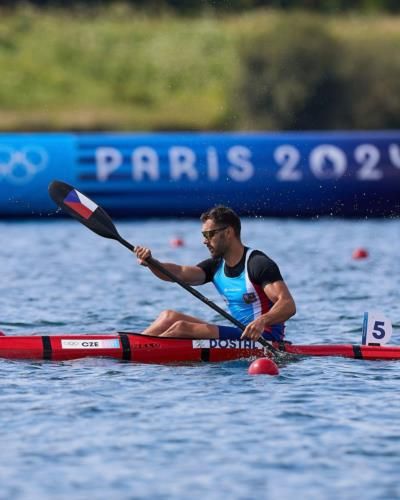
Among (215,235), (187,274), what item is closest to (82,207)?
(187,274)

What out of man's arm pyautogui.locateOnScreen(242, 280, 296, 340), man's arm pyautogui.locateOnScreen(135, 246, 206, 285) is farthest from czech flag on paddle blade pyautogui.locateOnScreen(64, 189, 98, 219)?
man's arm pyautogui.locateOnScreen(242, 280, 296, 340)

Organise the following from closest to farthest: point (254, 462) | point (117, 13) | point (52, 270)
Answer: point (254, 462) < point (52, 270) < point (117, 13)

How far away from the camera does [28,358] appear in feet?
35.2

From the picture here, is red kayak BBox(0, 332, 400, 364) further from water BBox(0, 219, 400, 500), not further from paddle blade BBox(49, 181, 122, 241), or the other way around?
paddle blade BBox(49, 181, 122, 241)

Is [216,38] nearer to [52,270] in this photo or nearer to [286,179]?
[286,179]

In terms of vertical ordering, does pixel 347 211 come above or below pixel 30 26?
below

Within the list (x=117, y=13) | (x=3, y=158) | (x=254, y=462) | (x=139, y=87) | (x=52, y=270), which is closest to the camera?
(x=254, y=462)

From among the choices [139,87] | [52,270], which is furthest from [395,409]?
[139,87]

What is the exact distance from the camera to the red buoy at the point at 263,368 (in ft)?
33.5

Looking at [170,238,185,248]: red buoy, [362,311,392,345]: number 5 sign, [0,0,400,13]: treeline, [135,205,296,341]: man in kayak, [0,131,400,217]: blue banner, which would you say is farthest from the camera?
[0,0,400,13]: treeline

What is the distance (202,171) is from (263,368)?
12.8 meters

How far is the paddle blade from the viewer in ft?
38.4

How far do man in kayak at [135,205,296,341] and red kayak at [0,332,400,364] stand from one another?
0.10m

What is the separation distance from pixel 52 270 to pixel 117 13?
94.0 feet
